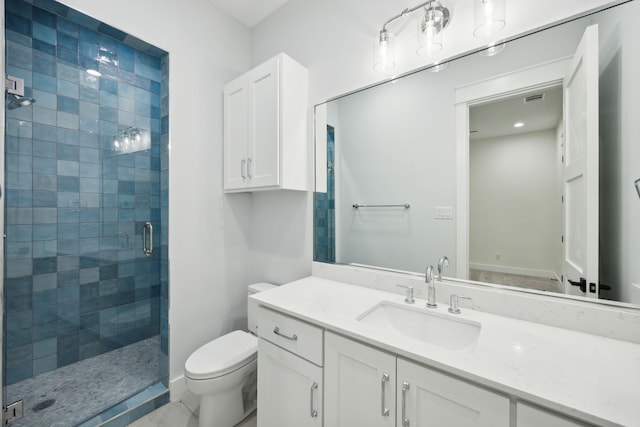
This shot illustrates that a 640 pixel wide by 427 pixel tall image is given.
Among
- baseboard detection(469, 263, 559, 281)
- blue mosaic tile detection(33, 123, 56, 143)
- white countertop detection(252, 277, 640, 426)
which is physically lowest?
white countertop detection(252, 277, 640, 426)

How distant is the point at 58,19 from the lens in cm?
181

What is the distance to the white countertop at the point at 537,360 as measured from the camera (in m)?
0.63

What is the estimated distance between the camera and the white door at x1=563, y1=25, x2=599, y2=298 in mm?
988

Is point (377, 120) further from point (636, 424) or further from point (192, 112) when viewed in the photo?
point (636, 424)

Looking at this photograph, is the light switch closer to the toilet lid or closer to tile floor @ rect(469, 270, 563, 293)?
tile floor @ rect(469, 270, 563, 293)

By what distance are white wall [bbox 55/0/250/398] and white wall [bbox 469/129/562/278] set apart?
170 centimetres

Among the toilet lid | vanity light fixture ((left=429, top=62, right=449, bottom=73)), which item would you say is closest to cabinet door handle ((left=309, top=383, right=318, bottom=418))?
the toilet lid

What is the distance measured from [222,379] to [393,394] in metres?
0.99

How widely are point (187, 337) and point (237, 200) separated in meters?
1.06

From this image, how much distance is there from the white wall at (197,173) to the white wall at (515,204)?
1701 mm

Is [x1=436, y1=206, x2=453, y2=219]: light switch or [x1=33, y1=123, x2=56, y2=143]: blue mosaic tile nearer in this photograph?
[x1=436, y1=206, x2=453, y2=219]: light switch

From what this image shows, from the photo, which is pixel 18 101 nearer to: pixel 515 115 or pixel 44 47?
pixel 44 47

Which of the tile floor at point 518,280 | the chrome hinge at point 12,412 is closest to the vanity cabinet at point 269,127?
the tile floor at point 518,280

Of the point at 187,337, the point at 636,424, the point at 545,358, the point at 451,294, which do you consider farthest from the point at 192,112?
the point at 636,424
